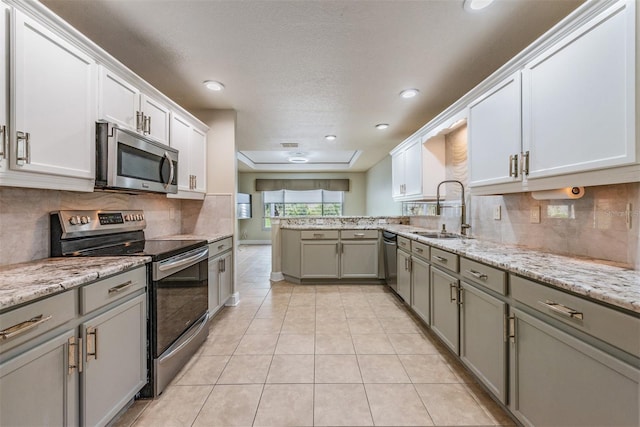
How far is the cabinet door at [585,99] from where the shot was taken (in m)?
1.11

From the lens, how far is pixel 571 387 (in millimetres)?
1031

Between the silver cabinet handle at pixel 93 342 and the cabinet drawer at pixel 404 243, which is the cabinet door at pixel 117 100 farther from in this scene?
the cabinet drawer at pixel 404 243

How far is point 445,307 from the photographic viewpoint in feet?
6.66

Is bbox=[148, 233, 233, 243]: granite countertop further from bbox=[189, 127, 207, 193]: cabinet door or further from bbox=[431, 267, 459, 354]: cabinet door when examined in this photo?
bbox=[431, 267, 459, 354]: cabinet door

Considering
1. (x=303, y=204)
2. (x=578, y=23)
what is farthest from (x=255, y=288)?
(x=303, y=204)

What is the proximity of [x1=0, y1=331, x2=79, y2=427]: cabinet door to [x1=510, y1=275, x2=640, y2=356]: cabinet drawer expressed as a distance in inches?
79.4

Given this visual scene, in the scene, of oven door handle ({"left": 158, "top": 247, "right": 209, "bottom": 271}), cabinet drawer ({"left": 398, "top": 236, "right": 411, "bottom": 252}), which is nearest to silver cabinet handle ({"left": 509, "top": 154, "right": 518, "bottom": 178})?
cabinet drawer ({"left": 398, "top": 236, "right": 411, "bottom": 252})

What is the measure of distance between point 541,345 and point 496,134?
4.62ft

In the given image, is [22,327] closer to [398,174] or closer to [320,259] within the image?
[320,259]

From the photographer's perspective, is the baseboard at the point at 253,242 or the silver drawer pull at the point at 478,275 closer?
the silver drawer pull at the point at 478,275

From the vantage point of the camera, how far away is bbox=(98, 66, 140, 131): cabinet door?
5.47ft

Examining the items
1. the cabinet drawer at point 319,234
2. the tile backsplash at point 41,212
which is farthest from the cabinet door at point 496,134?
the tile backsplash at point 41,212

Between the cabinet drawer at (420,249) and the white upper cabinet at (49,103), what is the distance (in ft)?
8.27

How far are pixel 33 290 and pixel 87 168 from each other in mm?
875
